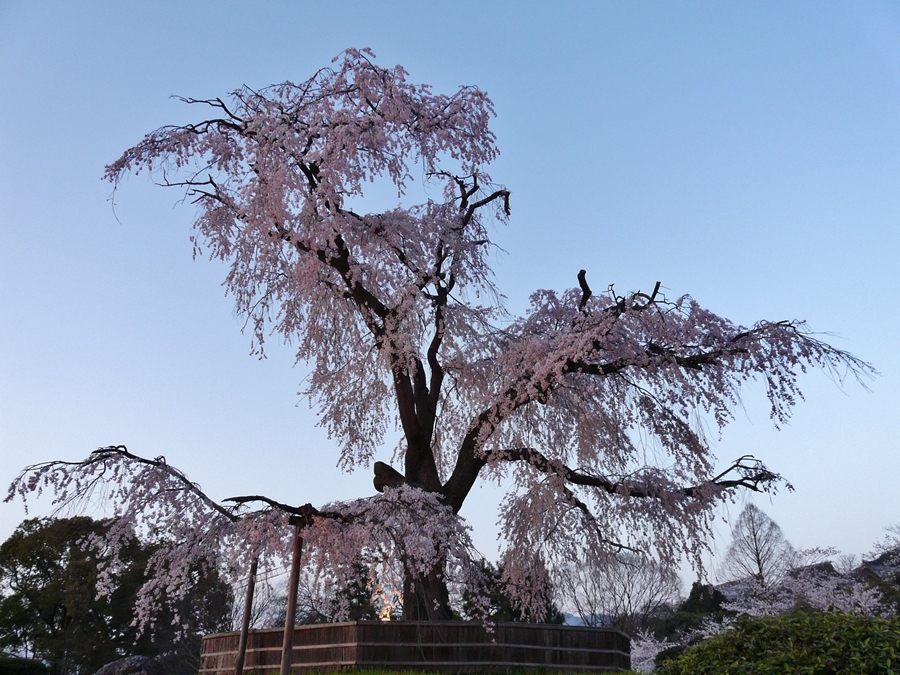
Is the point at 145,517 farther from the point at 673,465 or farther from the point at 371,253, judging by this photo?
the point at 673,465

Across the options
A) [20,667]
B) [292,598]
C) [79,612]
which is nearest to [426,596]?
[292,598]

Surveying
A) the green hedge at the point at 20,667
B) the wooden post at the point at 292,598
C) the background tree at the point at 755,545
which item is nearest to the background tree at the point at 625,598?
the background tree at the point at 755,545

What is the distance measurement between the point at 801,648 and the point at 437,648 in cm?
708

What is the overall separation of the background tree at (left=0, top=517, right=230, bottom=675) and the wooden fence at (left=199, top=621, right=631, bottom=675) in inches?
739

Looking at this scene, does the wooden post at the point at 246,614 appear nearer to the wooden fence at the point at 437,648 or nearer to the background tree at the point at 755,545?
the wooden fence at the point at 437,648

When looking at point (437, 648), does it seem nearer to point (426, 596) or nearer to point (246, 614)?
point (426, 596)

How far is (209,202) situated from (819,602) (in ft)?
63.5

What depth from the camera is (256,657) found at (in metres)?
13.7

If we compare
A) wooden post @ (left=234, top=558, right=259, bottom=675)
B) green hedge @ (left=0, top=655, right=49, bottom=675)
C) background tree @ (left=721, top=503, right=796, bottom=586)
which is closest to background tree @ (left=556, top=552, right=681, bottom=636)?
background tree @ (left=721, top=503, right=796, bottom=586)

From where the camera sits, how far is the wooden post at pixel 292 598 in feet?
34.5

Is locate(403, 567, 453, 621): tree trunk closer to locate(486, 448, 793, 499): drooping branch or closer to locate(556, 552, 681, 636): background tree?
locate(486, 448, 793, 499): drooping branch

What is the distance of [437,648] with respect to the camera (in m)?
12.7

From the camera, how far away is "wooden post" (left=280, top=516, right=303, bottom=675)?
10.5 m

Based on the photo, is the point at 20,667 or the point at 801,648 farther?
the point at 20,667
